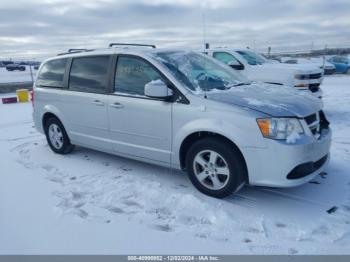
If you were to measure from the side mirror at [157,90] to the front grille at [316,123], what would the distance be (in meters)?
1.64

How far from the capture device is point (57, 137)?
6.14 meters

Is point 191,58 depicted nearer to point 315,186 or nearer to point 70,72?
point 70,72

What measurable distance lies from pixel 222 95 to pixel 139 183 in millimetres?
1639

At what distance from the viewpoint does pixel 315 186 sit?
14.4 feet

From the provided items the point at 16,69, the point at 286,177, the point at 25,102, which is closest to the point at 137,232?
the point at 286,177

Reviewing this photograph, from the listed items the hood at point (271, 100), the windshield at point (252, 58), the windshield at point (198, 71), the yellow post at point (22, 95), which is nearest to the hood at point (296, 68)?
the windshield at point (252, 58)

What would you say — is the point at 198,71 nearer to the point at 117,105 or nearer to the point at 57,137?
the point at 117,105

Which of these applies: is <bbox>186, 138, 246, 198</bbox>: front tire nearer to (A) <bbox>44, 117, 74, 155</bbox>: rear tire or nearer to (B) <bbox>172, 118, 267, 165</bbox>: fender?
(B) <bbox>172, 118, 267, 165</bbox>: fender

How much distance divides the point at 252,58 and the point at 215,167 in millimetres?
6580

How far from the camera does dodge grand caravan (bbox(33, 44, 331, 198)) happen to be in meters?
3.68

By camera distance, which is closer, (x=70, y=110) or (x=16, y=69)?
(x=70, y=110)

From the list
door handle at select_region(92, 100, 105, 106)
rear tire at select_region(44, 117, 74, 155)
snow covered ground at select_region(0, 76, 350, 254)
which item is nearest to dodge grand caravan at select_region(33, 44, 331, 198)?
door handle at select_region(92, 100, 105, 106)

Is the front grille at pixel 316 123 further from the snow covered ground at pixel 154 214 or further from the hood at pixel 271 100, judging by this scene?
the snow covered ground at pixel 154 214

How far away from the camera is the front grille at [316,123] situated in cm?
390
